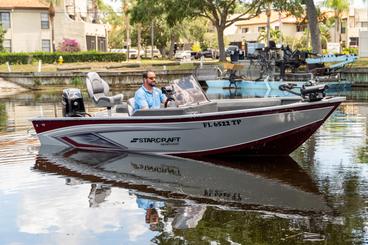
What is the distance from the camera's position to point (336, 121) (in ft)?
60.0

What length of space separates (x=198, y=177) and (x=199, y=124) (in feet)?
4.67

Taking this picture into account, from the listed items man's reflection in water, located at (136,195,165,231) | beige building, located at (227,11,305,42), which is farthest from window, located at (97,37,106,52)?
man's reflection in water, located at (136,195,165,231)

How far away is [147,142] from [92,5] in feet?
207

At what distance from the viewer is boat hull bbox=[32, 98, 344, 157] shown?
1183 cm

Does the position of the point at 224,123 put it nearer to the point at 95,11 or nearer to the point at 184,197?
the point at 184,197

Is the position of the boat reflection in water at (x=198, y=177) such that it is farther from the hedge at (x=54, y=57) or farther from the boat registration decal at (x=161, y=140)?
the hedge at (x=54, y=57)

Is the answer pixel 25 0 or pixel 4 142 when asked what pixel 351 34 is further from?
pixel 4 142

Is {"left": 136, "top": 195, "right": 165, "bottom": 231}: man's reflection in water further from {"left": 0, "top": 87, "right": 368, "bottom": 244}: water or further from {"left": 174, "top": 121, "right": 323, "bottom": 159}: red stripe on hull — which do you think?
{"left": 174, "top": 121, "right": 323, "bottom": 159}: red stripe on hull

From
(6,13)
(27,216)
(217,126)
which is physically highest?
(6,13)

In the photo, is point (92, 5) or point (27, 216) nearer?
point (27, 216)

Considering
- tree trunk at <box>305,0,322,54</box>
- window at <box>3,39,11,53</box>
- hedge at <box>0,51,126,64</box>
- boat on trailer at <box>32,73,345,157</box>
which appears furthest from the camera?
window at <box>3,39,11,53</box>

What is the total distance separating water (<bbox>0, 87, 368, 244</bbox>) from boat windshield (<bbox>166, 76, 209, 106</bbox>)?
112 cm

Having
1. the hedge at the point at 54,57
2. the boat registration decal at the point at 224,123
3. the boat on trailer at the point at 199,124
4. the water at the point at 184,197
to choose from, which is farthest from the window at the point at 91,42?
the boat registration decal at the point at 224,123

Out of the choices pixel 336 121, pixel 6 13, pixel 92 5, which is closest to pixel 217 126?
pixel 336 121
